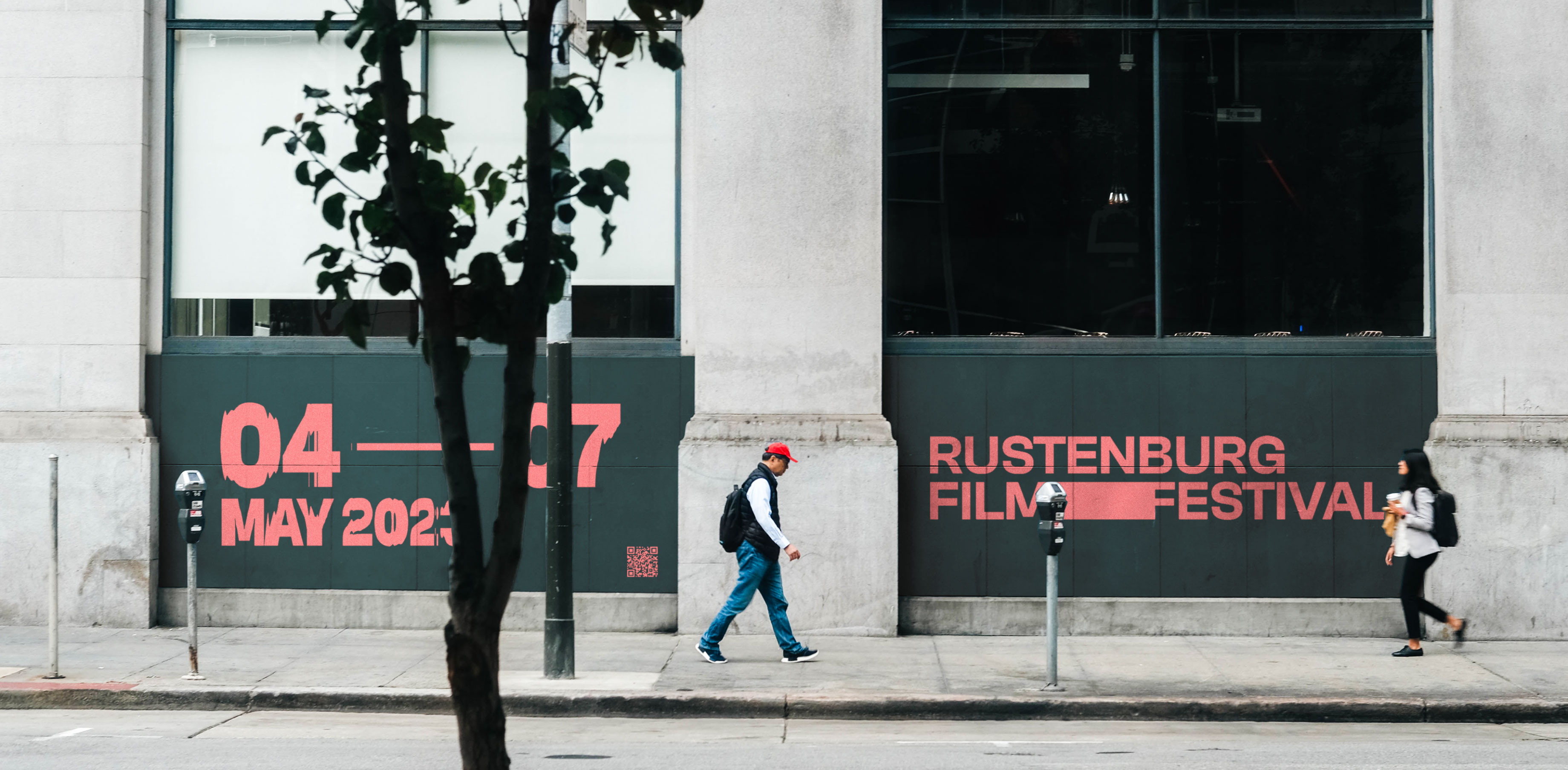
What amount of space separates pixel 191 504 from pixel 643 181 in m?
4.83

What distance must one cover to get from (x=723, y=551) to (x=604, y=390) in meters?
1.78

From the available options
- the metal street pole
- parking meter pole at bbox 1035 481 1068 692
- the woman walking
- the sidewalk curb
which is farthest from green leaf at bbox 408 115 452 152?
the woman walking

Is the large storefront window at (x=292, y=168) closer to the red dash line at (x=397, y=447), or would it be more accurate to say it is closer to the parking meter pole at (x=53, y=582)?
the red dash line at (x=397, y=447)

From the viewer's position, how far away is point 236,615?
1246 cm

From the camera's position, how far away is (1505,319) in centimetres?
Answer: 1209

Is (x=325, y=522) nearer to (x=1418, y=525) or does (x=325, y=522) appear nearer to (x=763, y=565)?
(x=763, y=565)

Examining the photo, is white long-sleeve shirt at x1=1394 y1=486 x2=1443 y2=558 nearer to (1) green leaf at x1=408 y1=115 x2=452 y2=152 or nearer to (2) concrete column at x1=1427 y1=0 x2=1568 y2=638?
(2) concrete column at x1=1427 y1=0 x2=1568 y2=638

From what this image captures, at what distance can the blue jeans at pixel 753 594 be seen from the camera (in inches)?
423

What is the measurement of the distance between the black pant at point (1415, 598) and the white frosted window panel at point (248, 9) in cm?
1020

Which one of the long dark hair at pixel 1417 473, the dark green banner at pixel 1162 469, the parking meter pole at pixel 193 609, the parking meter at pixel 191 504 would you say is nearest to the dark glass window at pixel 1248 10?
the dark green banner at pixel 1162 469

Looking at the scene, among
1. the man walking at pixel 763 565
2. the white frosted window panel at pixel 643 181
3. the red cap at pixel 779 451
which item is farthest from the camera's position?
the white frosted window panel at pixel 643 181

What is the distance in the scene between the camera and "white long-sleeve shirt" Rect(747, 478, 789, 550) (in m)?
10.6

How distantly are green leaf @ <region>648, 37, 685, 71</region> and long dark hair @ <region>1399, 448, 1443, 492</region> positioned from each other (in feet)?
29.9

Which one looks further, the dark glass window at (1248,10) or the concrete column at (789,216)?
the dark glass window at (1248,10)
